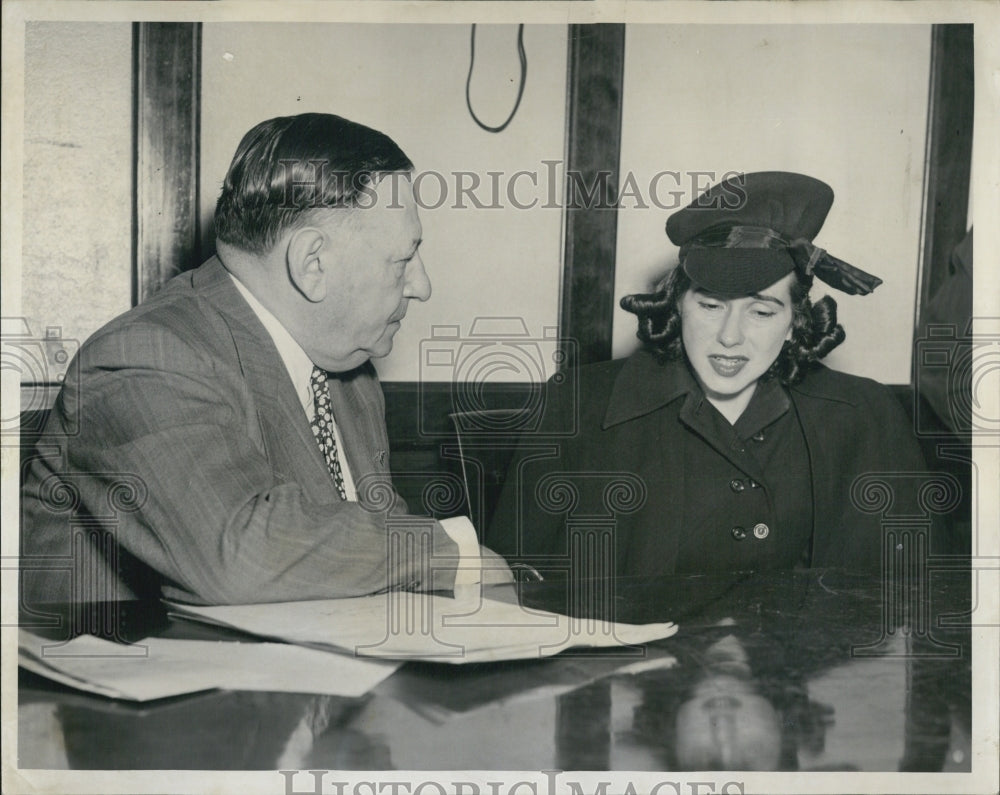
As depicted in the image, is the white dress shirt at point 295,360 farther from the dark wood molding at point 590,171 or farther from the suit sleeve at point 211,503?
the dark wood molding at point 590,171

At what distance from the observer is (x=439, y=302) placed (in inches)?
100

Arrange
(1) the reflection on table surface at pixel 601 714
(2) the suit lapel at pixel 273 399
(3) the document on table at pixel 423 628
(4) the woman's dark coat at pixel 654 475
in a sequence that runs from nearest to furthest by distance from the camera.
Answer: (1) the reflection on table surface at pixel 601 714
(3) the document on table at pixel 423 628
(2) the suit lapel at pixel 273 399
(4) the woman's dark coat at pixel 654 475

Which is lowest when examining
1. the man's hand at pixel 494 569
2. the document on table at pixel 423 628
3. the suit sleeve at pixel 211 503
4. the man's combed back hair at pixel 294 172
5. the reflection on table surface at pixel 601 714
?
the reflection on table surface at pixel 601 714

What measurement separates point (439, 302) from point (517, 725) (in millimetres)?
921

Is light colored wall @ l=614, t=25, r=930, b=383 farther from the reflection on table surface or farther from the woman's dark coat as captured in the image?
the reflection on table surface

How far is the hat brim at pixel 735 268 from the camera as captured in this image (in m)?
2.55

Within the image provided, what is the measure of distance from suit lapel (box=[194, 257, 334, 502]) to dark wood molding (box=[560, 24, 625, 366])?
590mm

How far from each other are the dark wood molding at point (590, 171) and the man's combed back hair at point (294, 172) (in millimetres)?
369

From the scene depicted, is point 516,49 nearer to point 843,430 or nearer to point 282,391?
point 282,391

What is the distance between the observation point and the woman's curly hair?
101 inches

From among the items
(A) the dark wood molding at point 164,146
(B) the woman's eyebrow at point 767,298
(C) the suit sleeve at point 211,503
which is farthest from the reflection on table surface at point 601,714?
(A) the dark wood molding at point 164,146

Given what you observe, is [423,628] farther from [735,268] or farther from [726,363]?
[735,268]

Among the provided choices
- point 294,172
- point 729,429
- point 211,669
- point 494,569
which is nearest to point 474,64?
point 294,172

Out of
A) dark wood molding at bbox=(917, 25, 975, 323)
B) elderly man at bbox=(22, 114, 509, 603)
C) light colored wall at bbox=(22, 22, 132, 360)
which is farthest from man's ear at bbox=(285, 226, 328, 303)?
dark wood molding at bbox=(917, 25, 975, 323)
